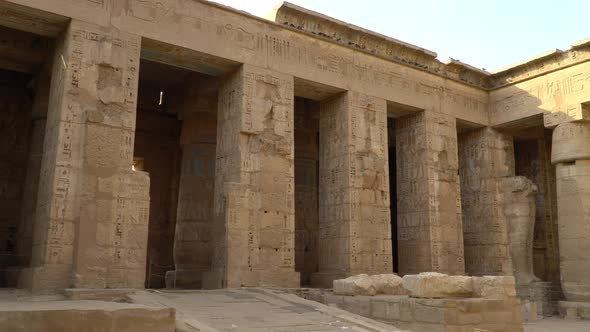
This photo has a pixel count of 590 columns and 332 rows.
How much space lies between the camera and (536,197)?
46.7 feet

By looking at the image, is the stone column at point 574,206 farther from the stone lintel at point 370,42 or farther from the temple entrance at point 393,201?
the temple entrance at point 393,201

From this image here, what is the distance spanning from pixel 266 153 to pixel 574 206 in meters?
6.83

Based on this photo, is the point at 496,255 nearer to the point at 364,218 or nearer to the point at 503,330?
the point at 364,218

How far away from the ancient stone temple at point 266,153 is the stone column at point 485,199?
4cm

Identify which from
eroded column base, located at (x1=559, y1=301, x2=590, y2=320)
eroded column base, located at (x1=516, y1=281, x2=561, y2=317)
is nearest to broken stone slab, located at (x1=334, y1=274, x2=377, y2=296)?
eroded column base, located at (x1=559, y1=301, x2=590, y2=320)

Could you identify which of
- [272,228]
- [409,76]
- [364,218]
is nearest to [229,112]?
[272,228]

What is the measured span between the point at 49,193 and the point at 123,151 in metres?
1.21

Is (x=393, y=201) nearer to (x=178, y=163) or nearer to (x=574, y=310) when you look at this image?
(x=574, y=310)

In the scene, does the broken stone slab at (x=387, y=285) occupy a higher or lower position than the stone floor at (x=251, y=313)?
higher

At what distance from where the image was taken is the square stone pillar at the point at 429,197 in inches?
464

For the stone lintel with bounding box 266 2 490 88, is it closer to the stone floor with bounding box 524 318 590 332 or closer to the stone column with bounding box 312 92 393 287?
the stone column with bounding box 312 92 393 287

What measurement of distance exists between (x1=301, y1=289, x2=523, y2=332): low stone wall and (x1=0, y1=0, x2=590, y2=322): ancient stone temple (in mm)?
2940

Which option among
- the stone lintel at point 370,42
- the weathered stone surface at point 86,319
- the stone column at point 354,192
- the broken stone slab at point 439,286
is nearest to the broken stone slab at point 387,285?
the broken stone slab at point 439,286

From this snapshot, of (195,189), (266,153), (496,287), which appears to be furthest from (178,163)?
(496,287)
